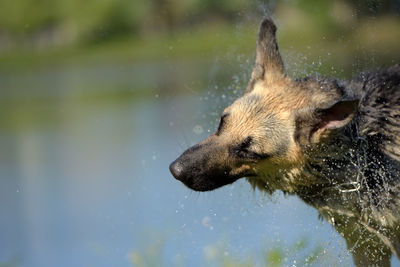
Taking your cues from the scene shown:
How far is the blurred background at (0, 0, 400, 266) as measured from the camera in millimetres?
6332

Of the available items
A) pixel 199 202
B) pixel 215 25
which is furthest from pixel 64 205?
pixel 215 25

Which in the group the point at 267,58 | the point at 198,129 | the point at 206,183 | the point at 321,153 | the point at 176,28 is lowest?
the point at 176,28

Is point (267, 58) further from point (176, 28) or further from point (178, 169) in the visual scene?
point (176, 28)

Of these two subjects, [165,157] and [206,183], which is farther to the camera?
[165,157]

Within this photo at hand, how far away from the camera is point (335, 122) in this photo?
4.59 metres

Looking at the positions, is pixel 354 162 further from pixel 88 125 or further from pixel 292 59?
pixel 88 125

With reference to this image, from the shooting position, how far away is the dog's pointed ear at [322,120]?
4453 mm

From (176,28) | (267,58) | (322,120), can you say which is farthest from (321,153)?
(176,28)

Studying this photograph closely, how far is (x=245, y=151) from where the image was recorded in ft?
15.9

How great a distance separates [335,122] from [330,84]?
1.81 ft

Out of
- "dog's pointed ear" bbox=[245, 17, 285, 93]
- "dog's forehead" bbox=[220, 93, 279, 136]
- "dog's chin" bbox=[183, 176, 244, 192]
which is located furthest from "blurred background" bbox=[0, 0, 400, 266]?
"dog's forehead" bbox=[220, 93, 279, 136]

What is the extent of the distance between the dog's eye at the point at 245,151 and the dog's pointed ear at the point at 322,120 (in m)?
0.35

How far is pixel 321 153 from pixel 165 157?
6.60 m

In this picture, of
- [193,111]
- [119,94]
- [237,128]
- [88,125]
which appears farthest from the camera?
[119,94]
